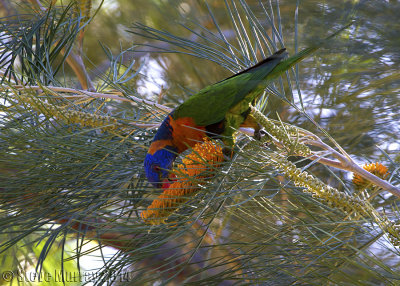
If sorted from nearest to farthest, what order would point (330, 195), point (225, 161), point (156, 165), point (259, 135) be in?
point (330, 195) < point (225, 161) < point (156, 165) < point (259, 135)

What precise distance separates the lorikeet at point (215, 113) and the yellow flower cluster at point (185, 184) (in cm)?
10

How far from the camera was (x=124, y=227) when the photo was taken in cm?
60

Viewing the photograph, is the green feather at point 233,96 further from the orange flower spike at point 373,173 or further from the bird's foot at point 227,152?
the orange flower spike at point 373,173

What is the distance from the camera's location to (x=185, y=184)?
653mm

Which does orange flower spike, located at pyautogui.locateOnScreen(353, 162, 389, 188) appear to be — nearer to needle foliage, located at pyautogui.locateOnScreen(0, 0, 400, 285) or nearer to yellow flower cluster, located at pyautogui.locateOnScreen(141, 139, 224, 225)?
needle foliage, located at pyautogui.locateOnScreen(0, 0, 400, 285)

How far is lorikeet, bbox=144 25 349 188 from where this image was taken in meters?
0.86

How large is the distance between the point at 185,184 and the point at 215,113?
1.32ft

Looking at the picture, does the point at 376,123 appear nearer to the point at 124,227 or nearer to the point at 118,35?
the point at 124,227

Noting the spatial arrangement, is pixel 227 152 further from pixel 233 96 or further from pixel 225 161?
pixel 233 96

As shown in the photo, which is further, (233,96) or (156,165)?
(233,96)

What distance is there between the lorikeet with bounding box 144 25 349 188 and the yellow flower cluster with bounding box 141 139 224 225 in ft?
0.34

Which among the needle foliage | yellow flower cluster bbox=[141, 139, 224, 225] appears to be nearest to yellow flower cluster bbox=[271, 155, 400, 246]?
the needle foliage

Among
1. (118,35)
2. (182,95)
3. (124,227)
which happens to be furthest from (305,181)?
(118,35)

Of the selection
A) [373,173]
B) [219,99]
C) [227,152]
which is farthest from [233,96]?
[373,173]
